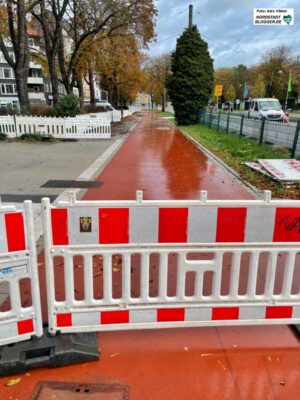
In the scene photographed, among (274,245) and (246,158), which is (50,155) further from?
(274,245)

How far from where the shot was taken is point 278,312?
284 cm

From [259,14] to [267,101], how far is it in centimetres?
1580

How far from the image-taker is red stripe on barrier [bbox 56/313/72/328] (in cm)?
266

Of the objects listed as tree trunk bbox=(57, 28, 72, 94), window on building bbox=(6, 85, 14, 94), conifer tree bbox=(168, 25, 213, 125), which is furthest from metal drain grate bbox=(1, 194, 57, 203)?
window on building bbox=(6, 85, 14, 94)

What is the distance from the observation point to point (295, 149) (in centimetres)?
1094

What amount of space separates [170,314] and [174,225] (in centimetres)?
77

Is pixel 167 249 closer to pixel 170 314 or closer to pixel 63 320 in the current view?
pixel 170 314

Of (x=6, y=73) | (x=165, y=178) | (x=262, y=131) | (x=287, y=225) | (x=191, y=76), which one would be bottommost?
(x=165, y=178)

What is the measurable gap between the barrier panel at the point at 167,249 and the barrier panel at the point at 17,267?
0.36 ft

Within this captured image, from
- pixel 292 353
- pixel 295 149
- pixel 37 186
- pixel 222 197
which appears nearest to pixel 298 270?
pixel 292 353

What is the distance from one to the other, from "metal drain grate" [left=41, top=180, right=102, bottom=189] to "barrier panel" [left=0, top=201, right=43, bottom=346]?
514cm

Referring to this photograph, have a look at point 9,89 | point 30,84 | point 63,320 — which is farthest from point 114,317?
point 30,84

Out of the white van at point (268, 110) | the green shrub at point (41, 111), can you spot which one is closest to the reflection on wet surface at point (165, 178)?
the green shrub at point (41, 111)

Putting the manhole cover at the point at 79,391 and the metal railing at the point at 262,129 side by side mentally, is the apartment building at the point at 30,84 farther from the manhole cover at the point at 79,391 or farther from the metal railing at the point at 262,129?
the manhole cover at the point at 79,391
